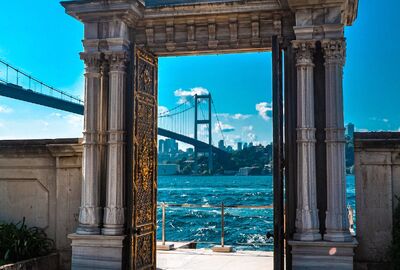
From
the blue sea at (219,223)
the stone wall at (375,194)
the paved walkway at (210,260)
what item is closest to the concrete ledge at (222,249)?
the paved walkway at (210,260)

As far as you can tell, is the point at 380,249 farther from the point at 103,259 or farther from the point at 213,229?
the point at 213,229

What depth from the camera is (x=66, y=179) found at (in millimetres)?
7641

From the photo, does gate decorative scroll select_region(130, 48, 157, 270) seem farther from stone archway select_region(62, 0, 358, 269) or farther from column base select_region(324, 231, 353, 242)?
column base select_region(324, 231, 353, 242)

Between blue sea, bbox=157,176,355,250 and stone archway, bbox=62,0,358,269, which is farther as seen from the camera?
blue sea, bbox=157,176,355,250

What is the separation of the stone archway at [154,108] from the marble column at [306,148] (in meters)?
0.01

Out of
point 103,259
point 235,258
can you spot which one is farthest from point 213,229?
point 103,259

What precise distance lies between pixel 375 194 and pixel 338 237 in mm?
820

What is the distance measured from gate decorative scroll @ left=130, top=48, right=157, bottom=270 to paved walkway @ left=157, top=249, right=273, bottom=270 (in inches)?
40.5

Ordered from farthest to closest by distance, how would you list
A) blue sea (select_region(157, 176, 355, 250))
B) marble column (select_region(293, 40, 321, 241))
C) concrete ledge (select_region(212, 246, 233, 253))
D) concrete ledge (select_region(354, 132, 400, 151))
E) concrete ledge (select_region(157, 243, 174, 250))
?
blue sea (select_region(157, 176, 355, 250)) < concrete ledge (select_region(157, 243, 174, 250)) < concrete ledge (select_region(212, 246, 233, 253)) < concrete ledge (select_region(354, 132, 400, 151)) < marble column (select_region(293, 40, 321, 241))

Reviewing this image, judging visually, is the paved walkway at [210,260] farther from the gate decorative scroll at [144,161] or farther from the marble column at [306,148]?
the marble column at [306,148]

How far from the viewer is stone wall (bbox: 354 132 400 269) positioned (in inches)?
260

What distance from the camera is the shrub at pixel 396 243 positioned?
617 cm

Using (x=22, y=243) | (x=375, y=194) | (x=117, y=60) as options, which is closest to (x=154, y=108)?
(x=117, y=60)

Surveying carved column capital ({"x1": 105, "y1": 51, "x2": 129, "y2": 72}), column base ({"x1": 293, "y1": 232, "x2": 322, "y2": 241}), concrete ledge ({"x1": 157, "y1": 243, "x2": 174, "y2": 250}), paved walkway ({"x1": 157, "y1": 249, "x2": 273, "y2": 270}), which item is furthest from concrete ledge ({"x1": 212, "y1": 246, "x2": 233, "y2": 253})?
carved column capital ({"x1": 105, "y1": 51, "x2": 129, "y2": 72})
